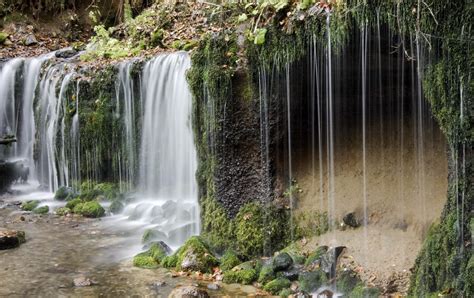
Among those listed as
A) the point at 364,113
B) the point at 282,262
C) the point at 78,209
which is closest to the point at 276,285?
the point at 282,262

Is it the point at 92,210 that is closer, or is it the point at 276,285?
the point at 276,285

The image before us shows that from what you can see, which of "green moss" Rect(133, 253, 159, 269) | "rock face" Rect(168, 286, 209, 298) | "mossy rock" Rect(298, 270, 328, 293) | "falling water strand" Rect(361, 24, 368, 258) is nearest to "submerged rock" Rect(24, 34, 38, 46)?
"green moss" Rect(133, 253, 159, 269)

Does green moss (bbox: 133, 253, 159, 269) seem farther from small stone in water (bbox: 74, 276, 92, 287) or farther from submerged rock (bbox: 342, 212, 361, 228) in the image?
submerged rock (bbox: 342, 212, 361, 228)

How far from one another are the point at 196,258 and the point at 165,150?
207 inches

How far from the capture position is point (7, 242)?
30.1 ft

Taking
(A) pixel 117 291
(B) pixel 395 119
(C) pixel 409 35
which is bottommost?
(A) pixel 117 291

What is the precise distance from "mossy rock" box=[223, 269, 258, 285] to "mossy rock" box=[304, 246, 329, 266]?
74 cm

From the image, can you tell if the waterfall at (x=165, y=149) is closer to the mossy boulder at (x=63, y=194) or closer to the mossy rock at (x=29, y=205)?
the mossy boulder at (x=63, y=194)

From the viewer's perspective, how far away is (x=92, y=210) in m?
11.8

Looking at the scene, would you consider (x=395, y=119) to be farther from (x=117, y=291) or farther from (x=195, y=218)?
(x=117, y=291)

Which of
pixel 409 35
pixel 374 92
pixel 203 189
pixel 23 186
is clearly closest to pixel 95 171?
pixel 23 186

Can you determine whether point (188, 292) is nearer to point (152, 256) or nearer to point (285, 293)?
point (285, 293)

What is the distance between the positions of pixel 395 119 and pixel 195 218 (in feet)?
12.8

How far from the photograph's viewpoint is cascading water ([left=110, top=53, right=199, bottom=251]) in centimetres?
1118
